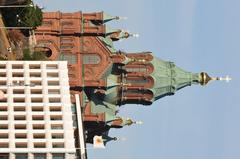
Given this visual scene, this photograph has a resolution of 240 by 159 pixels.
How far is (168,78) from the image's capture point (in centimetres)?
16025

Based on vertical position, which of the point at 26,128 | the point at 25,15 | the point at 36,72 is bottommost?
the point at 26,128

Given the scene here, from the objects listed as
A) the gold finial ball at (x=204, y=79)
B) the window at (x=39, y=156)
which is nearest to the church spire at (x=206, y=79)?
the gold finial ball at (x=204, y=79)

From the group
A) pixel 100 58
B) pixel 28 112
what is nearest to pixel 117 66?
pixel 100 58

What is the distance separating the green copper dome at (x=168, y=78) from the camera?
516 ft

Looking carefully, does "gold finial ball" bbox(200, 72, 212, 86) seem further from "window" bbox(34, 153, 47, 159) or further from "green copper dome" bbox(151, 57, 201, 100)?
"window" bbox(34, 153, 47, 159)

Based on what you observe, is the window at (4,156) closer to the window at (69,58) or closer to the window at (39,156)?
the window at (39,156)

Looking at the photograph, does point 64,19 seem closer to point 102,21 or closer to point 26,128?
point 102,21

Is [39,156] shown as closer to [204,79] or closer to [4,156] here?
[4,156]

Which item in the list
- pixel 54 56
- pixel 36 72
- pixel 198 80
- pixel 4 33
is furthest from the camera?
pixel 198 80

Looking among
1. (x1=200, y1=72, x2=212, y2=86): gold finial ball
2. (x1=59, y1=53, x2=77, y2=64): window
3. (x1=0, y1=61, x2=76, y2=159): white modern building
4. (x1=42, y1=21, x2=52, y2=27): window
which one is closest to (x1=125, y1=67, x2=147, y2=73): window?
(x1=59, y1=53, x2=77, y2=64): window

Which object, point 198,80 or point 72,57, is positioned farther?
point 198,80

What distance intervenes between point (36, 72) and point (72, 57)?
25.3m

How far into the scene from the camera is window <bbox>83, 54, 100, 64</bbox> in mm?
151875

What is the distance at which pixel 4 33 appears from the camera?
135875 mm
